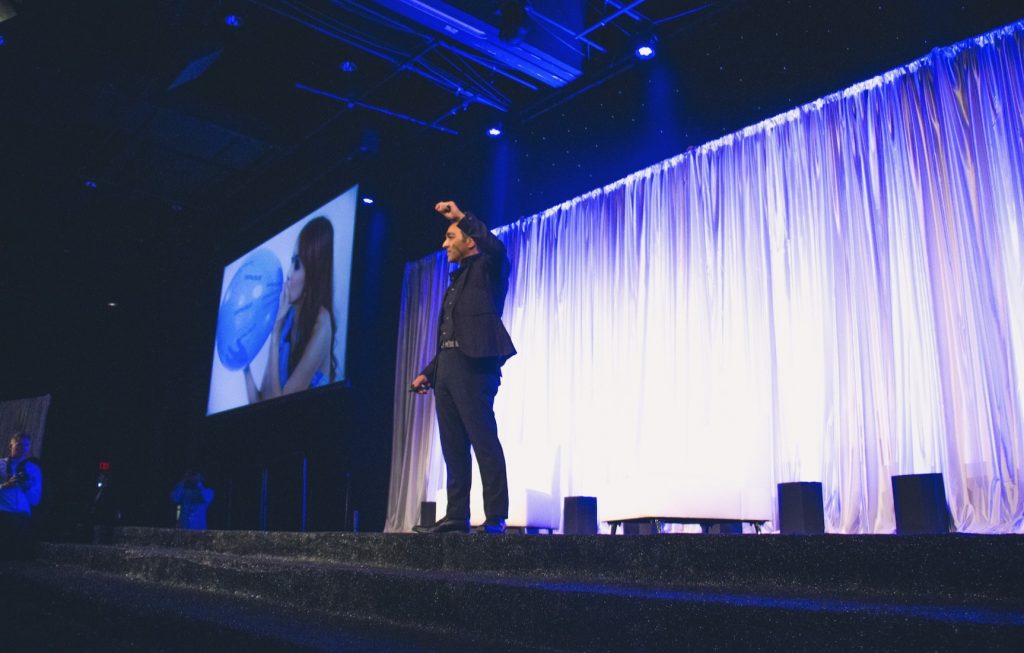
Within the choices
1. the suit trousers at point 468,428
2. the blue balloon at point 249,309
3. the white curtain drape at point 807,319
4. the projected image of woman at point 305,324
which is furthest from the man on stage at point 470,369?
the blue balloon at point 249,309

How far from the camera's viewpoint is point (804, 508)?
4215 mm

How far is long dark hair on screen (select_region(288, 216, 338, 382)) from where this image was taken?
23.4ft

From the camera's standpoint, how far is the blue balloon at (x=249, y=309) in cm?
797

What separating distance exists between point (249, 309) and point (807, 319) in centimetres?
555

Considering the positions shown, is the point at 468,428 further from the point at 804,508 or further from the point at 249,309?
the point at 249,309

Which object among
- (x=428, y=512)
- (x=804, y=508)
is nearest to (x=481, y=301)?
(x=804, y=508)

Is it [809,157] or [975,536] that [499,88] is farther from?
[975,536]

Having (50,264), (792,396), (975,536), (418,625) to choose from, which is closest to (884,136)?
(792,396)

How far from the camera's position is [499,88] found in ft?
21.1

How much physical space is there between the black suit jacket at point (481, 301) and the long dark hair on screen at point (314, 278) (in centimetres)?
362

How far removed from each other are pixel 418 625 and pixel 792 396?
12.2 feet

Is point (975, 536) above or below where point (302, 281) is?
below

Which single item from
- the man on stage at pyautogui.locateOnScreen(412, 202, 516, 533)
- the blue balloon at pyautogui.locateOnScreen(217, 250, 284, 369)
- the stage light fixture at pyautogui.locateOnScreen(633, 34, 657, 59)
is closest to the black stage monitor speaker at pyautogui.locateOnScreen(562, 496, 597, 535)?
the man on stage at pyautogui.locateOnScreen(412, 202, 516, 533)

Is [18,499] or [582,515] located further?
[18,499]
